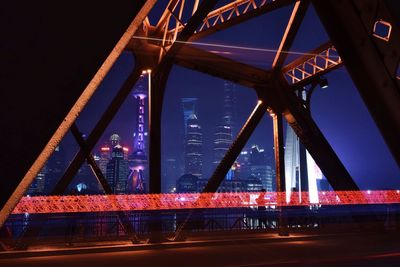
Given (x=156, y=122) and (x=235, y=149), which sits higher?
(x=156, y=122)

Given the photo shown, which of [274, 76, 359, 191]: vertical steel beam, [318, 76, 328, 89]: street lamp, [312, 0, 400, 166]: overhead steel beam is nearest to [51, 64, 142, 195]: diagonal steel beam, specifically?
→ [274, 76, 359, 191]: vertical steel beam

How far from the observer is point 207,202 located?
50.5ft

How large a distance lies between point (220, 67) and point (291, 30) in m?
3.46

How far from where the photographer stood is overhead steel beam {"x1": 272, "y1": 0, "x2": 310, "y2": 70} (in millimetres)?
16078

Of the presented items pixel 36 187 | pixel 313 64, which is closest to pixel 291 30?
pixel 313 64

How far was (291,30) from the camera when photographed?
16656 millimetres

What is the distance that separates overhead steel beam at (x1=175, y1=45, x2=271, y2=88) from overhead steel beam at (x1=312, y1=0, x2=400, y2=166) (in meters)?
12.0

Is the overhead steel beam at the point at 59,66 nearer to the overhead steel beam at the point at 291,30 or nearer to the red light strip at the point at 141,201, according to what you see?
the red light strip at the point at 141,201

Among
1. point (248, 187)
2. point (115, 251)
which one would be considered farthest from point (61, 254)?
point (248, 187)

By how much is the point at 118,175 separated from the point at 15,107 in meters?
177

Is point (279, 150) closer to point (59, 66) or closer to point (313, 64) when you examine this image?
point (313, 64)

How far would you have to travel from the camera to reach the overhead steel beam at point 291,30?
16.1 meters

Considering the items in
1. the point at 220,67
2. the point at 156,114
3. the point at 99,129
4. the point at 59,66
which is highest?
the point at 220,67

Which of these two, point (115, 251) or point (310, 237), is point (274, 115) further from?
point (115, 251)
